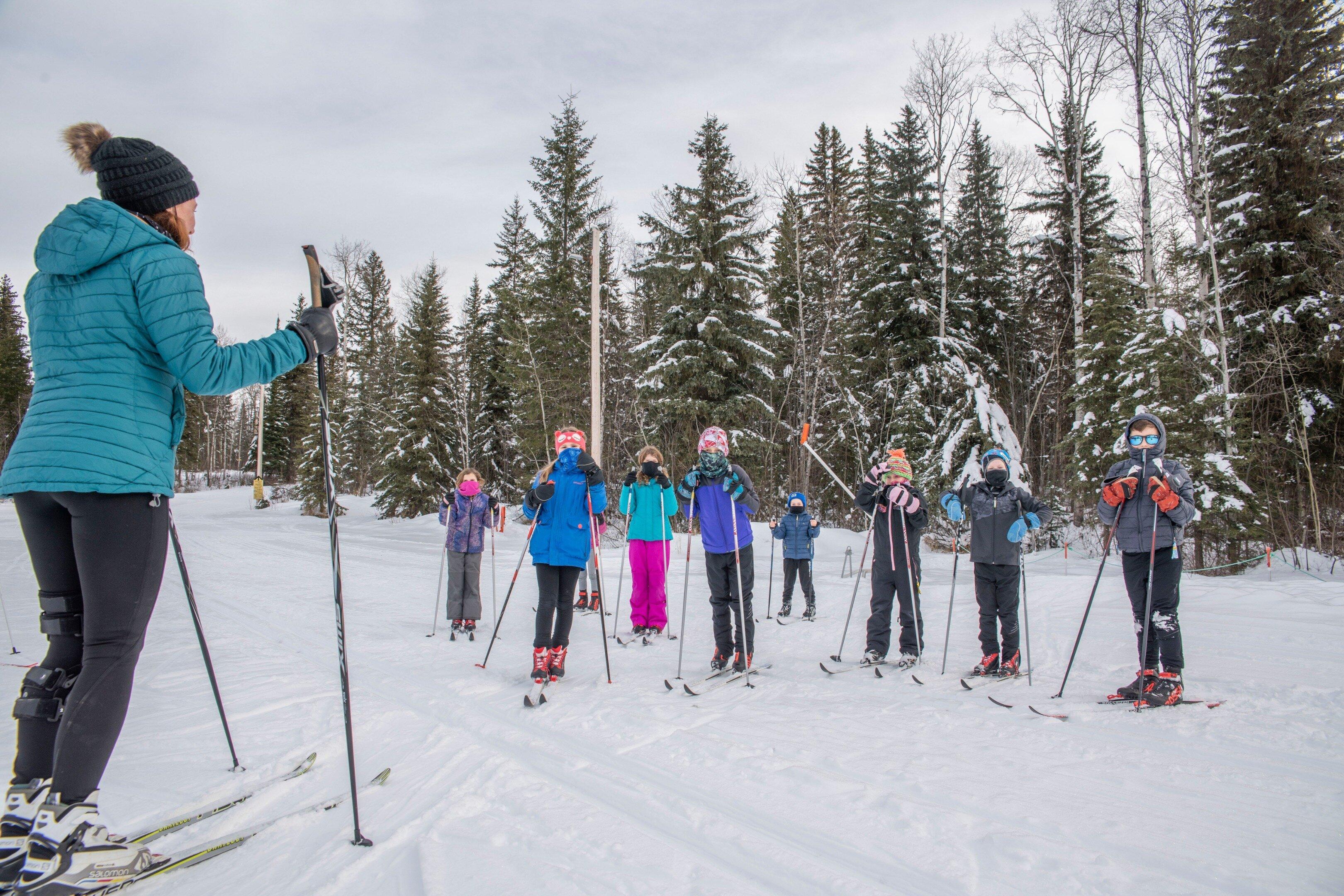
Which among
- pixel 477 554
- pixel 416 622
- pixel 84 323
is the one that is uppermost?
pixel 84 323

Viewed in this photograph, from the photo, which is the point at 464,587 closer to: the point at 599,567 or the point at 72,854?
the point at 599,567

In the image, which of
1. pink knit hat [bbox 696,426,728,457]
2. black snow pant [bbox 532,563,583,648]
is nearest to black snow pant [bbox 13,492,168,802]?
black snow pant [bbox 532,563,583,648]

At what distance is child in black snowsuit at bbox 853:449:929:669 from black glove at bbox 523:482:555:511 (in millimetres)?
3173

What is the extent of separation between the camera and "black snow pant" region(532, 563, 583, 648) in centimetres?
522

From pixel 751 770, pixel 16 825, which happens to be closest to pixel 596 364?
pixel 751 770

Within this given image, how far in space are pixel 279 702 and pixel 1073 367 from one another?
19603 mm

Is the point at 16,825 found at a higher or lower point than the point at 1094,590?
lower

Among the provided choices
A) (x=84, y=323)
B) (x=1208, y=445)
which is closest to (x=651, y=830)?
(x=84, y=323)

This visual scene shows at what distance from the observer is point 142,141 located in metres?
2.22

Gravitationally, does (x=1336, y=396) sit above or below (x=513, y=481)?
above

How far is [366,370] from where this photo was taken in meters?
32.8

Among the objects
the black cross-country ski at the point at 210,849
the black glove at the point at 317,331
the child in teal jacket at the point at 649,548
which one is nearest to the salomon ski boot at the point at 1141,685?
the child in teal jacket at the point at 649,548

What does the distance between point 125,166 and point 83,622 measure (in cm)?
151

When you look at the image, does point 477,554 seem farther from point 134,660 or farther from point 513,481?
point 513,481
